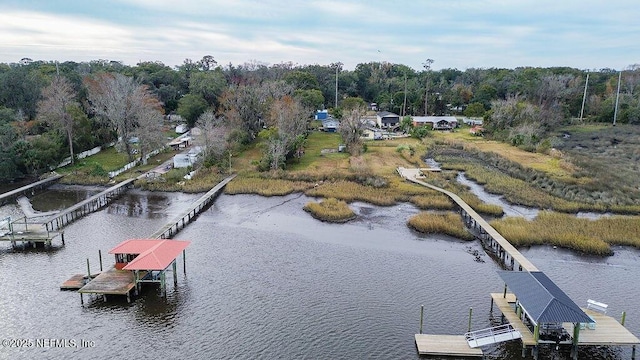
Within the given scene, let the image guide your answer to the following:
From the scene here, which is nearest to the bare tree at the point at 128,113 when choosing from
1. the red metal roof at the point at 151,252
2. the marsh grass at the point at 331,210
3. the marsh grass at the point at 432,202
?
the marsh grass at the point at 331,210

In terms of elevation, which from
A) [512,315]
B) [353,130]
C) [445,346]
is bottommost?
[445,346]

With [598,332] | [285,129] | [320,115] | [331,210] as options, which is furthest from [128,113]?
[598,332]

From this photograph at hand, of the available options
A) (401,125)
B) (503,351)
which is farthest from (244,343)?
(401,125)

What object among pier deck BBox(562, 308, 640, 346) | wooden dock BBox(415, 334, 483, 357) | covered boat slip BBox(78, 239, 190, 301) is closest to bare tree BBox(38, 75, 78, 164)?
covered boat slip BBox(78, 239, 190, 301)

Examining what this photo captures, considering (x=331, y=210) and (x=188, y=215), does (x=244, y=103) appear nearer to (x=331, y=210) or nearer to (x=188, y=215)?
(x=188, y=215)

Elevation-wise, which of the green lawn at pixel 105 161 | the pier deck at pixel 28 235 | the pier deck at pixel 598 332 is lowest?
the pier deck at pixel 598 332

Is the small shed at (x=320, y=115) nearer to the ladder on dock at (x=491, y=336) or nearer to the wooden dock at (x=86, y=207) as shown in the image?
the wooden dock at (x=86, y=207)
